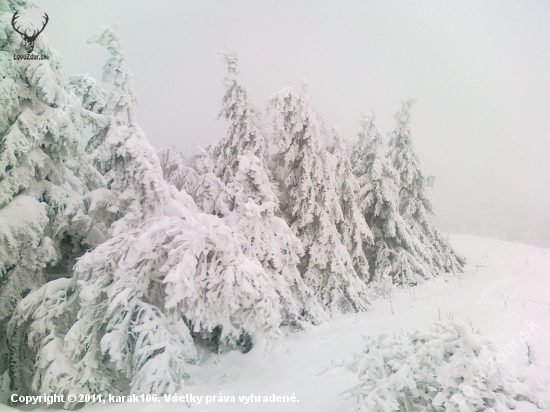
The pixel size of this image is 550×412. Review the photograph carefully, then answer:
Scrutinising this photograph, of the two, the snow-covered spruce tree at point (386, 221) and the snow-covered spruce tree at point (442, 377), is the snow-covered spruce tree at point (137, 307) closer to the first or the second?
the snow-covered spruce tree at point (442, 377)

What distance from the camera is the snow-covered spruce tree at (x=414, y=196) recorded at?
16.0 metres

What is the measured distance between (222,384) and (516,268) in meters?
16.8

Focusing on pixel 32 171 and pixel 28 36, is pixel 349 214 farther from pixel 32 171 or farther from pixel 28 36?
pixel 28 36

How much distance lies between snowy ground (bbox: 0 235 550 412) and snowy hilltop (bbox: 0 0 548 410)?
50cm

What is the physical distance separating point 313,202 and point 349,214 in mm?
3001

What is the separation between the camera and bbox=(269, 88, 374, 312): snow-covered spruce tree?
36.3 ft

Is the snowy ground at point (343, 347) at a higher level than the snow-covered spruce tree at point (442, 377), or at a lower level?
lower

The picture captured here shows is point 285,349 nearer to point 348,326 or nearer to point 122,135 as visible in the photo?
point 348,326

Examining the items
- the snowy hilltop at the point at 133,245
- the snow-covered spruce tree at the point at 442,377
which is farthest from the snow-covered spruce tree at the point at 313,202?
the snow-covered spruce tree at the point at 442,377

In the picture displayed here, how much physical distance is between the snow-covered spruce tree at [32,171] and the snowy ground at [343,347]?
313 centimetres

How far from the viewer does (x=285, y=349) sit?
780 cm

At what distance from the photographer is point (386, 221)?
14.9 metres

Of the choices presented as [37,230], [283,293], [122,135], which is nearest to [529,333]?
[283,293]

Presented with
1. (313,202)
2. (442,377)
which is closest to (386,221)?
(313,202)
